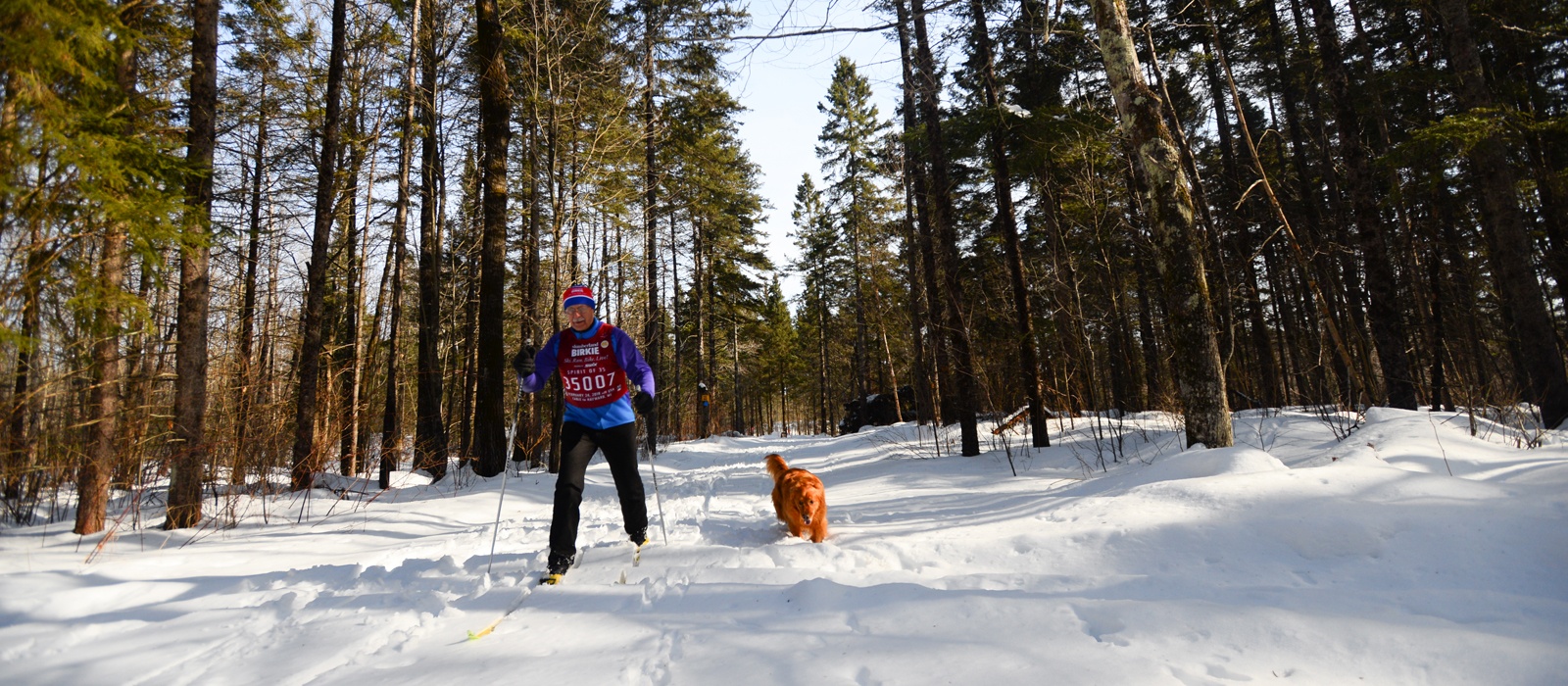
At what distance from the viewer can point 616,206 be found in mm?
12414

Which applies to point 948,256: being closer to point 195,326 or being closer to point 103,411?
point 195,326

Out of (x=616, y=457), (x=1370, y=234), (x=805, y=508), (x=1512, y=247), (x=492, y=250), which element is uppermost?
(x=492, y=250)

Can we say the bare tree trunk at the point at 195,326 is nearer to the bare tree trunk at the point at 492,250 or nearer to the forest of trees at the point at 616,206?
the forest of trees at the point at 616,206

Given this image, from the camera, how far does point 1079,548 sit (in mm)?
3531

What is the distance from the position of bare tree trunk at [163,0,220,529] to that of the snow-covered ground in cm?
40

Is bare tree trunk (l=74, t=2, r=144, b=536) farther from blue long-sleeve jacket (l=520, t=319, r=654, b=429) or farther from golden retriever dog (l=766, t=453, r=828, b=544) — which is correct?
golden retriever dog (l=766, t=453, r=828, b=544)

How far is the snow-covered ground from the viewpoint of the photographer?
82.2 inches

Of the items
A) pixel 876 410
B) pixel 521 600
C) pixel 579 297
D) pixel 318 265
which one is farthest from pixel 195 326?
pixel 876 410

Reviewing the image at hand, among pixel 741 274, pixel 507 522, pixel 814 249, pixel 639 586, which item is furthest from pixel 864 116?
pixel 639 586

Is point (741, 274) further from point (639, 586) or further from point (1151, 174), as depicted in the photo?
point (639, 586)

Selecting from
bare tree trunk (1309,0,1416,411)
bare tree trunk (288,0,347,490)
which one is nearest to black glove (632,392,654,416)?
bare tree trunk (288,0,347,490)

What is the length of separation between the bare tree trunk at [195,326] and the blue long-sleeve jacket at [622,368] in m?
3.84

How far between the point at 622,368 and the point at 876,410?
20162 millimetres

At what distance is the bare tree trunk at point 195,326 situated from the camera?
18.0ft
